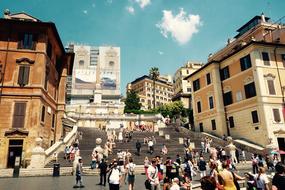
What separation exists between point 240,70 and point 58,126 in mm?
24913

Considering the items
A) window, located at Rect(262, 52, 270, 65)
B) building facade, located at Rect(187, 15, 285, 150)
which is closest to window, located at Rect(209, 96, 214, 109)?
building facade, located at Rect(187, 15, 285, 150)

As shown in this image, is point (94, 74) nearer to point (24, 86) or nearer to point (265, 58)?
point (24, 86)

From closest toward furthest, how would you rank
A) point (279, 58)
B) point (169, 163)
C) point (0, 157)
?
1. point (169, 163)
2. point (0, 157)
3. point (279, 58)

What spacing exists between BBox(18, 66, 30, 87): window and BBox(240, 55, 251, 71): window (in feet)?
84.8

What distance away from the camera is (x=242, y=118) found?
30.5 meters

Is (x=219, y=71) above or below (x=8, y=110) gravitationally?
above

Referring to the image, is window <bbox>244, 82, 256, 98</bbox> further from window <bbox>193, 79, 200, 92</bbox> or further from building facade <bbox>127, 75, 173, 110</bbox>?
building facade <bbox>127, 75, 173, 110</bbox>

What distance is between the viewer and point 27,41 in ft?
83.8

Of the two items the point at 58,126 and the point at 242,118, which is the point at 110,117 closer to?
the point at 58,126

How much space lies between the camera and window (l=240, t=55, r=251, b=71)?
30.1 metres

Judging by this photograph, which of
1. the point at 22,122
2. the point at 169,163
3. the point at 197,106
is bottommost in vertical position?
the point at 169,163

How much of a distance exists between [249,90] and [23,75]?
86.3ft

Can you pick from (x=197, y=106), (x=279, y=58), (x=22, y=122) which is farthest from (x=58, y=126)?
(x=279, y=58)

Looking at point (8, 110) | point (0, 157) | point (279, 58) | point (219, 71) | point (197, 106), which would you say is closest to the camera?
point (0, 157)
